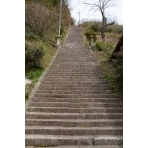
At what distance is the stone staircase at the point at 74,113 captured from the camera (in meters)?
7.18

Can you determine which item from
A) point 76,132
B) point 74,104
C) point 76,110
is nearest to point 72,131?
point 76,132

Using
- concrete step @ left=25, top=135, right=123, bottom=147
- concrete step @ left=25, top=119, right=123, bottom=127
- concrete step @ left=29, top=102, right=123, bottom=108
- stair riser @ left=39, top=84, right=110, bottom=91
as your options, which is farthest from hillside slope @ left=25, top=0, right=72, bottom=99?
concrete step @ left=25, top=135, right=123, bottom=147

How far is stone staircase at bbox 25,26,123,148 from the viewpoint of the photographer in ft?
Result: 23.6

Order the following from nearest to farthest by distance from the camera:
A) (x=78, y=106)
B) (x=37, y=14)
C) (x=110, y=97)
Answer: (x=78, y=106) → (x=110, y=97) → (x=37, y=14)

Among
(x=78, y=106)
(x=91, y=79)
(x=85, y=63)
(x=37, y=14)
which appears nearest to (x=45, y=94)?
(x=78, y=106)

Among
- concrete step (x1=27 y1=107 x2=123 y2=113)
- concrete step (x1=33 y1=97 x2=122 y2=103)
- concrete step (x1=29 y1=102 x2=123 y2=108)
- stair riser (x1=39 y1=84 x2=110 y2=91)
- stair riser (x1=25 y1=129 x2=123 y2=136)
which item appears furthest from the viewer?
stair riser (x1=39 y1=84 x2=110 y2=91)

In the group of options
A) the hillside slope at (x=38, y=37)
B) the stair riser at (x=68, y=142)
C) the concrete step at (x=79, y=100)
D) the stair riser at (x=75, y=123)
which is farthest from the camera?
the hillside slope at (x=38, y=37)

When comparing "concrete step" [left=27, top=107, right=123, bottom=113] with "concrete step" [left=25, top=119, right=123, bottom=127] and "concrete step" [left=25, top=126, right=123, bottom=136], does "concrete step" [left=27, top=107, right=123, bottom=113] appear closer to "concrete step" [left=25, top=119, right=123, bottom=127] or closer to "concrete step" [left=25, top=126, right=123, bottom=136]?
"concrete step" [left=25, top=119, right=123, bottom=127]

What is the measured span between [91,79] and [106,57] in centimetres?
558

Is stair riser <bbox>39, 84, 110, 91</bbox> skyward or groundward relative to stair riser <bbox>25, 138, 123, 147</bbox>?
skyward

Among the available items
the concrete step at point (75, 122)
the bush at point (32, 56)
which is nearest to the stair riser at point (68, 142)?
the concrete step at point (75, 122)

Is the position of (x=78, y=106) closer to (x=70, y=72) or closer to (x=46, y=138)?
(x=46, y=138)

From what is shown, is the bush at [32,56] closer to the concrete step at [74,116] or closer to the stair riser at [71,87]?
the stair riser at [71,87]
